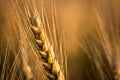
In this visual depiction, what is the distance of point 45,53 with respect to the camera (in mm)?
2430

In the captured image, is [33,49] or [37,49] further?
[33,49]

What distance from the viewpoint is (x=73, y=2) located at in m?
6.94

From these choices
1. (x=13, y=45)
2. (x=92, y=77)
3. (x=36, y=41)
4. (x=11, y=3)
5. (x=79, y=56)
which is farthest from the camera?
(x=79, y=56)

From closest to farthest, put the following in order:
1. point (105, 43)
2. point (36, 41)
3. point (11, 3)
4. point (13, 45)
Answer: point (36, 41) → point (11, 3) → point (13, 45) → point (105, 43)

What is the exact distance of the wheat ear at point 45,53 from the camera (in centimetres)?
242

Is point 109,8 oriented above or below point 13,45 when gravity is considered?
below

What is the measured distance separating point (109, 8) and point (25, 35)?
4561 mm

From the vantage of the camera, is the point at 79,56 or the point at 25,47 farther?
the point at 79,56

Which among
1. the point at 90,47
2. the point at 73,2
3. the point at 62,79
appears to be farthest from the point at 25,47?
the point at 73,2

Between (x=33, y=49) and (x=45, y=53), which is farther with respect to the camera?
(x=33, y=49)

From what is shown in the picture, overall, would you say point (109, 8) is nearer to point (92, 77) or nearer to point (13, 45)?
point (92, 77)

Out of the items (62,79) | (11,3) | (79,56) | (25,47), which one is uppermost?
(11,3)

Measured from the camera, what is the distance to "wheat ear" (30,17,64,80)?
2418 millimetres

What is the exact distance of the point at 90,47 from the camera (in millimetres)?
3477
